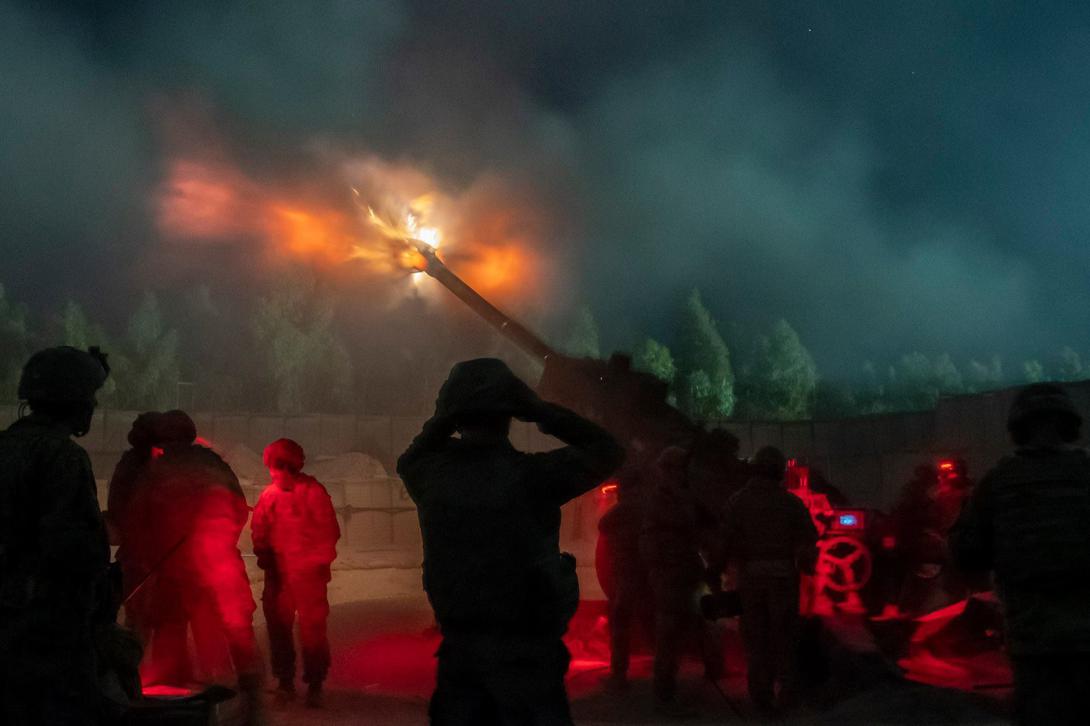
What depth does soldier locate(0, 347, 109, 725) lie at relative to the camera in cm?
315

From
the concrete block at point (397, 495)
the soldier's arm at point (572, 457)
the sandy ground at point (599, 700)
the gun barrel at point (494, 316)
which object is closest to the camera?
the soldier's arm at point (572, 457)

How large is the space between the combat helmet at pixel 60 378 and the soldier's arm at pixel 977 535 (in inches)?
134

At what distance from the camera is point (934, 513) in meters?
10.4

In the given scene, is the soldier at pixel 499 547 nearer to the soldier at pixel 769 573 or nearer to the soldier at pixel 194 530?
the soldier at pixel 194 530

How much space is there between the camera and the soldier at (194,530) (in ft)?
22.9

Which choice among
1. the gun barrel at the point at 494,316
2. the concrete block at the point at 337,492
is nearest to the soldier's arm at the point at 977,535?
the gun barrel at the point at 494,316

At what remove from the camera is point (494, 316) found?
13.4 meters

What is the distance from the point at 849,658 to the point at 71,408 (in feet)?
21.7

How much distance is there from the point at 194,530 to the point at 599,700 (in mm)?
3635

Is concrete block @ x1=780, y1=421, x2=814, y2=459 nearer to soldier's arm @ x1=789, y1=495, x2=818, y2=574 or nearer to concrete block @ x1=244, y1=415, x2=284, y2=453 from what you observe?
concrete block @ x1=244, y1=415, x2=284, y2=453

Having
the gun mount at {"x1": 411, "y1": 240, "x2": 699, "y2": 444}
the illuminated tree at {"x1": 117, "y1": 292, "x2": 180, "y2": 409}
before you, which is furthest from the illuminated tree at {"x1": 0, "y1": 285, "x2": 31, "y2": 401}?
the gun mount at {"x1": 411, "y1": 240, "x2": 699, "y2": 444}

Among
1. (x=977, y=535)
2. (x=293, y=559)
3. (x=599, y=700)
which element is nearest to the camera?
(x=977, y=535)

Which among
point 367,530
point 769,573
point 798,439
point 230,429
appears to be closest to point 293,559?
point 769,573

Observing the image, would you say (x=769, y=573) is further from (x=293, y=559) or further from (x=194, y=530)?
(x=194, y=530)
